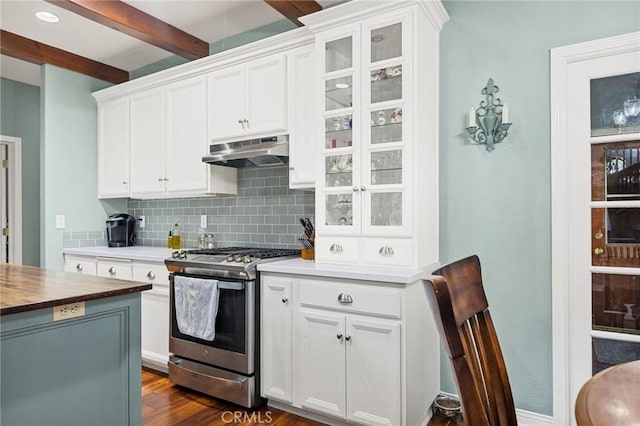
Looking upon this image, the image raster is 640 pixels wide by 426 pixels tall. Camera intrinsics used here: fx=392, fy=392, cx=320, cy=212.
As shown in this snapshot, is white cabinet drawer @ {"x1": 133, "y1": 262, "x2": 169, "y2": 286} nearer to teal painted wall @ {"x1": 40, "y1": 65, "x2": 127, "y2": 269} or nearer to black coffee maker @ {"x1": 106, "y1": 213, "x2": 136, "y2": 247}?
black coffee maker @ {"x1": 106, "y1": 213, "x2": 136, "y2": 247}

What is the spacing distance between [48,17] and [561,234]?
157 inches

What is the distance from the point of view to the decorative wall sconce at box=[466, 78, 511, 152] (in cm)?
230

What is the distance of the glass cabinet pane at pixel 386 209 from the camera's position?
2.25 meters

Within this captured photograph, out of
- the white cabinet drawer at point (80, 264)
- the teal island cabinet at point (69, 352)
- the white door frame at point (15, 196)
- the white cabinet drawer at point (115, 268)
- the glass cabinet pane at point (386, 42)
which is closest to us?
the teal island cabinet at point (69, 352)

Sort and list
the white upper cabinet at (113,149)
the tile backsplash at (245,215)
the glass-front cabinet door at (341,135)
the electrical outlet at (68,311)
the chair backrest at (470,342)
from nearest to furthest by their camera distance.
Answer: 1. the chair backrest at (470,342)
2. the electrical outlet at (68,311)
3. the glass-front cabinet door at (341,135)
4. the tile backsplash at (245,215)
5. the white upper cabinet at (113,149)

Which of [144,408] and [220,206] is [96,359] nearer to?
[144,408]

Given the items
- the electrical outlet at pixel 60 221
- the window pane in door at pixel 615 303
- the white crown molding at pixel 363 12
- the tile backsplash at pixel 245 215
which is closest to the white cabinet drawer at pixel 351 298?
the tile backsplash at pixel 245 215

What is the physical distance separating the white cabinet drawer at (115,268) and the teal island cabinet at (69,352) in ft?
4.74

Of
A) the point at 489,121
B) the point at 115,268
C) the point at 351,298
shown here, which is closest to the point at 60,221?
the point at 115,268

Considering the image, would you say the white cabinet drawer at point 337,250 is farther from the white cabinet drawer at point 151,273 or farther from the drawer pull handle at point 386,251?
the white cabinet drawer at point 151,273

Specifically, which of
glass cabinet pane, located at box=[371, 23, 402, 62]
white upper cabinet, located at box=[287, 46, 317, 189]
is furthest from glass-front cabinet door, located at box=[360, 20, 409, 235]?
white upper cabinet, located at box=[287, 46, 317, 189]

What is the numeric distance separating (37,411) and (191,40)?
3.00 m

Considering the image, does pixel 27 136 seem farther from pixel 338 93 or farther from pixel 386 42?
pixel 386 42

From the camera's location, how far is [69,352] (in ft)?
5.05
